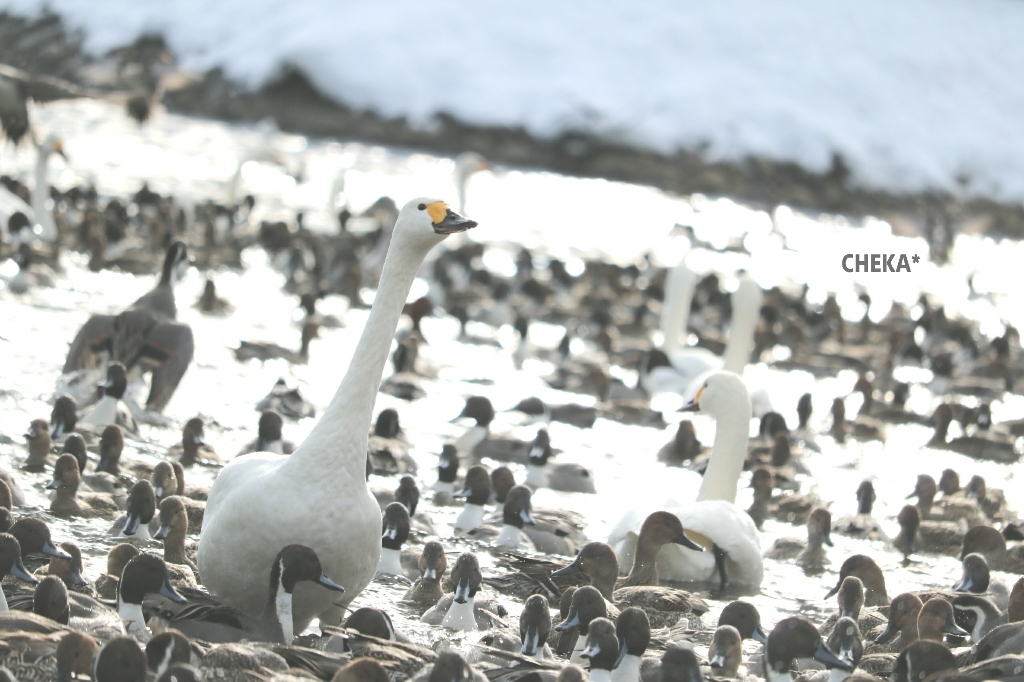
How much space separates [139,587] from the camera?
18.4 ft

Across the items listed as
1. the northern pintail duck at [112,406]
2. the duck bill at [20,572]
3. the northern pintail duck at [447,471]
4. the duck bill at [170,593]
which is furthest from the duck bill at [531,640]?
the northern pintail duck at [112,406]

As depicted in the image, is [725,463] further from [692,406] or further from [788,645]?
[788,645]

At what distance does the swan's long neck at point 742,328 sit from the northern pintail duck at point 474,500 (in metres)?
4.85

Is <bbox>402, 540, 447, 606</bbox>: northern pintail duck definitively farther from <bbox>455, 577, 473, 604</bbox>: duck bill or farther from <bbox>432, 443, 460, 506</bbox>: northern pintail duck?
<bbox>432, 443, 460, 506</bbox>: northern pintail duck

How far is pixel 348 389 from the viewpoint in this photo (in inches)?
231

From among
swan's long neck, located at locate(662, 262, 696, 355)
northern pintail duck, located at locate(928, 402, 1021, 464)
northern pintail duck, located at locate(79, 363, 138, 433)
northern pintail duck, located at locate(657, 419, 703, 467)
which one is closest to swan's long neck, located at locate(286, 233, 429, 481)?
northern pintail duck, located at locate(79, 363, 138, 433)

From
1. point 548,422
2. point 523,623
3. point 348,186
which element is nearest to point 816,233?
point 348,186

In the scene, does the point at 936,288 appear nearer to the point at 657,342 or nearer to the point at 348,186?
the point at 657,342

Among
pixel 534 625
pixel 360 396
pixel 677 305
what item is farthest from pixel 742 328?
pixel 360 396

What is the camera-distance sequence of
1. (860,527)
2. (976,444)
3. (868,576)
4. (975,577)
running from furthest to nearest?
(976,444), (860,527), (868,576), (975,577)

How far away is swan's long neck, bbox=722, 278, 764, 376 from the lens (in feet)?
42.9

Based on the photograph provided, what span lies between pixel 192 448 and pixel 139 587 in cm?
365

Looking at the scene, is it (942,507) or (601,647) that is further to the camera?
(942,507)

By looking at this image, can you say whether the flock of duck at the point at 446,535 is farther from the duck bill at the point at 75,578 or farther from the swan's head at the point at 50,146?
the swan's head at the point at 50,146
